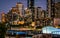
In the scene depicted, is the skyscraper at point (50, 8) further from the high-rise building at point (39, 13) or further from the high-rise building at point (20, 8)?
the high-rise building at point (20, 8)

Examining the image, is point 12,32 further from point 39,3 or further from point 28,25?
point 39,3

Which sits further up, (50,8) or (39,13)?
(50,8)

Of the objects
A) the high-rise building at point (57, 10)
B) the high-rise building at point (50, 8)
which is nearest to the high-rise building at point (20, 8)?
the high-rise building at point (50, 8)

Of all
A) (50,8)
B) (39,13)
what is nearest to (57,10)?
(50,8)

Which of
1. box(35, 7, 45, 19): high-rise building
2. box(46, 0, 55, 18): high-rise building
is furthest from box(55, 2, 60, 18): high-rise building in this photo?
box(35, 7, 45, 19): high-rise building

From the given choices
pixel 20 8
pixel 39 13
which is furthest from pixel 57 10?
pixel 20 8

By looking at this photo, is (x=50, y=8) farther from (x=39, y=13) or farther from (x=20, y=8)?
(x=20, y=8)

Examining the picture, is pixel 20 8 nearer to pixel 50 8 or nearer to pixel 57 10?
pixel 50 8

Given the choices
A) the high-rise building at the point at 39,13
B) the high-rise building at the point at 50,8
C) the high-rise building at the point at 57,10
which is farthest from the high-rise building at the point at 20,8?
the high-rise building at the point at 57,10

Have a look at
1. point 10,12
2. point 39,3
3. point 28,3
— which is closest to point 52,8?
point 39,3

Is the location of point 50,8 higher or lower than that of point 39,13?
higher

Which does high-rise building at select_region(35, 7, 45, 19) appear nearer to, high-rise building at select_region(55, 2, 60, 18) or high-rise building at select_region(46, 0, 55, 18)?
high-rise building at select_region(46, 0, 55, 18)

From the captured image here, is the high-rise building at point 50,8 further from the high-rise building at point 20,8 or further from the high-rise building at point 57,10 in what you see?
the high-rise building at point 20,8
